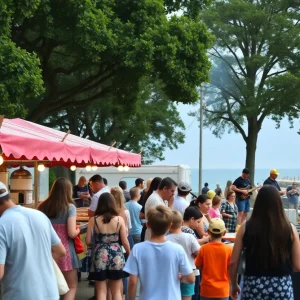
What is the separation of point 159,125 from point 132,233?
3495 cm

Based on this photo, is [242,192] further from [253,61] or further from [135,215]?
Answer: [253,61]

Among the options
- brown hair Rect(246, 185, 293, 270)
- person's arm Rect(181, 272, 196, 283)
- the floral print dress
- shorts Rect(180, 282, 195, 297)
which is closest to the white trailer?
the floral print dress

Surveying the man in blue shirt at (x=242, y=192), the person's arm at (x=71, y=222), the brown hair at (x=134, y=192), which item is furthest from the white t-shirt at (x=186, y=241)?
the man in blue shirt at (x=242, y=192)

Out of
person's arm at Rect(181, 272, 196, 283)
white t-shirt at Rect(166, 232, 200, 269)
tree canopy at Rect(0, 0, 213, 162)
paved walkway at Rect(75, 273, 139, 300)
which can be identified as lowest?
paved walkway at Rect(75, 273, 139, 300)

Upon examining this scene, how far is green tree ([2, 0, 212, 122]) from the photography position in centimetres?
2091

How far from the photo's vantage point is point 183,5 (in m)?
25.0

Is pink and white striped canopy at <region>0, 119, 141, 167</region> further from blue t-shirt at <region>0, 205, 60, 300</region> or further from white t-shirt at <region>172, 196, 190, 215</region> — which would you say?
blue t-shirt at <region>0, 205, 60, 300</region>

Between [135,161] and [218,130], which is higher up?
[218,130]

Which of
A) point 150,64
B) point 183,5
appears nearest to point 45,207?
point 150,64

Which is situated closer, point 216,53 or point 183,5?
point 183,5

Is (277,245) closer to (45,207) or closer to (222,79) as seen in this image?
(45,207)

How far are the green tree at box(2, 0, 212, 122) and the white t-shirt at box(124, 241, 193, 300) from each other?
14.6 meters

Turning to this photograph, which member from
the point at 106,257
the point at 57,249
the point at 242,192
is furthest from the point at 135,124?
the point at 57,249

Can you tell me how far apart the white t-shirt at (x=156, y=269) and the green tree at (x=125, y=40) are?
48.0 ft
